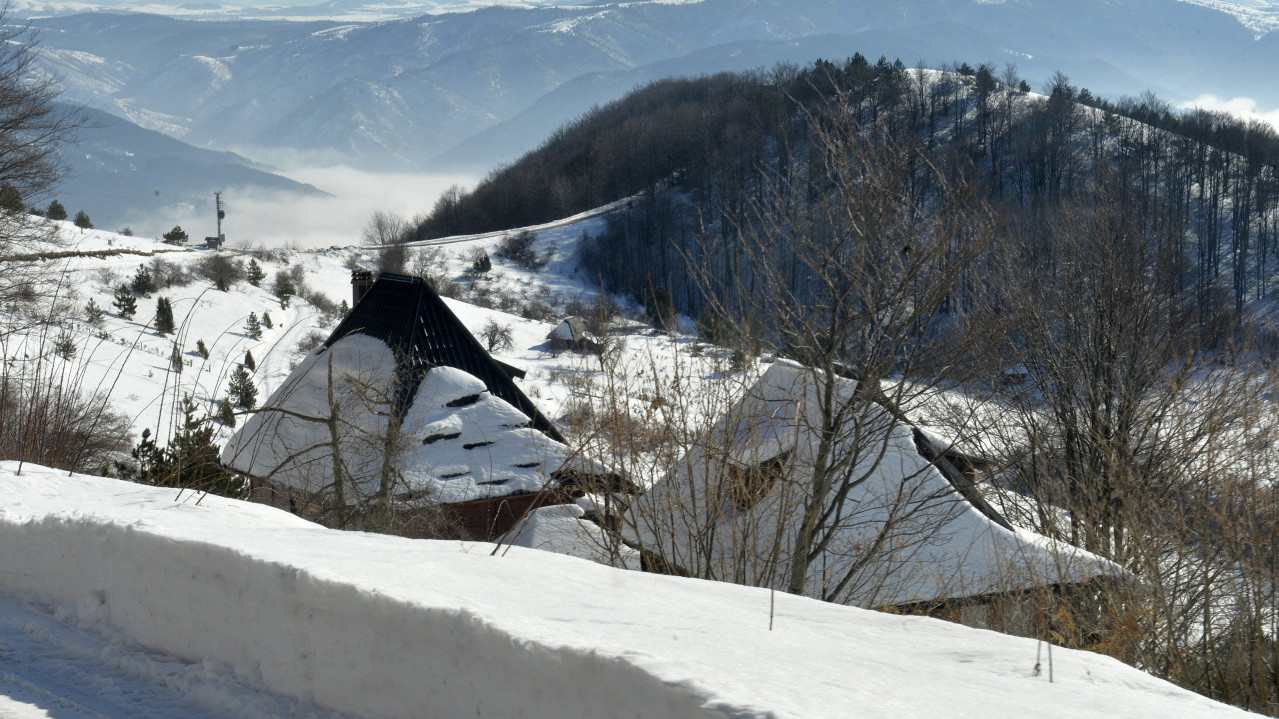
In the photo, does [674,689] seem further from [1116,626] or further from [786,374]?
[786,374]

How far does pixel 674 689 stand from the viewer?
2172mm

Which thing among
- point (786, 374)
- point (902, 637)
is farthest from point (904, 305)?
point (902, 637)

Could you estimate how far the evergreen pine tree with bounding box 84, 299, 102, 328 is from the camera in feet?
120

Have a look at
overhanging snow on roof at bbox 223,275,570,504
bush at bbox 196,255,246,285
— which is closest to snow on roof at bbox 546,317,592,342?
bush at bbox 196,255,246,285

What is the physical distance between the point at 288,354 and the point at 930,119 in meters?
66.1

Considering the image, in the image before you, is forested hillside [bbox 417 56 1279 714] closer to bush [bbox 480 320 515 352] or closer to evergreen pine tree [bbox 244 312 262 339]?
bush [bbox 480 320 515 352]

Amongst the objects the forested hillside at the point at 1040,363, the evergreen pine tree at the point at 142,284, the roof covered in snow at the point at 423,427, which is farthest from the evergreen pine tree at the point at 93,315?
the forested hillside at the point at 1040,363

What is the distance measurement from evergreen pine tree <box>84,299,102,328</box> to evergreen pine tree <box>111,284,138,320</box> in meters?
1.66

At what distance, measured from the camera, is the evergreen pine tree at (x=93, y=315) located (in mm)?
36594

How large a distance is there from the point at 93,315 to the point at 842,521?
120ft

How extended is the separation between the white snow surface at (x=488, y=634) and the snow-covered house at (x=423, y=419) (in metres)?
8.82

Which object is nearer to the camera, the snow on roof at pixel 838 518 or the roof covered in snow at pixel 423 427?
the snow on roof at pixel 838 518

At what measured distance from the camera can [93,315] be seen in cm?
3694

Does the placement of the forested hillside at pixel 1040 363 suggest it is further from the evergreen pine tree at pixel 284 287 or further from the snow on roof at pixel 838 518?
the evergreen pine tree at pixel 284 287
